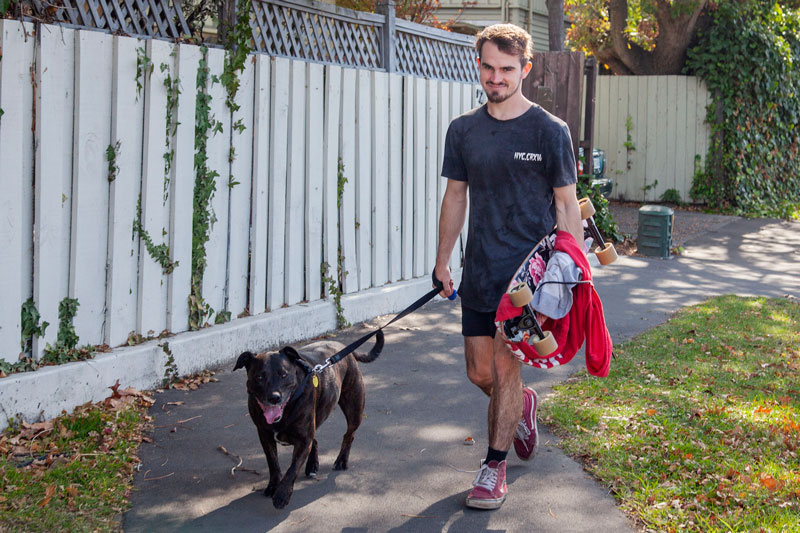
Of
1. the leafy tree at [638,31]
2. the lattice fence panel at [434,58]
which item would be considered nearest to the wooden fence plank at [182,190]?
the lattice fence panel at [434,58]

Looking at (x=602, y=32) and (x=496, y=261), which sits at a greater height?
(x=602, y=32)

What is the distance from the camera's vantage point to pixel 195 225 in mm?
6344

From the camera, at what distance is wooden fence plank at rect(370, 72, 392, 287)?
8.25 meters

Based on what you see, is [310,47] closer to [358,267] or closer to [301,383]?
[358,267]

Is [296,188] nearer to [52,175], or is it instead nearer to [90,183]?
[90,183]

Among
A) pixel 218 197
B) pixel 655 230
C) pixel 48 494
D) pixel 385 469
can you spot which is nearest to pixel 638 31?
pixel 655 230

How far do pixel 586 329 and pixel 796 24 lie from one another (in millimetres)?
16283

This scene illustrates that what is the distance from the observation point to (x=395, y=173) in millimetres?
8617

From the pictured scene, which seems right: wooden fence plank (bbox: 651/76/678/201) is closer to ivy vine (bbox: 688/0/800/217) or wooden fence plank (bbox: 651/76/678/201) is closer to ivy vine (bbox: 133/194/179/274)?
ivy vine (bbox: 688/0/800/217)

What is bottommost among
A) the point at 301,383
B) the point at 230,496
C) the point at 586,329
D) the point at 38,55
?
the point at 230,496

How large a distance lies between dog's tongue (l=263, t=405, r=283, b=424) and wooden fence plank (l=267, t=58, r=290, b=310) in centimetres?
312

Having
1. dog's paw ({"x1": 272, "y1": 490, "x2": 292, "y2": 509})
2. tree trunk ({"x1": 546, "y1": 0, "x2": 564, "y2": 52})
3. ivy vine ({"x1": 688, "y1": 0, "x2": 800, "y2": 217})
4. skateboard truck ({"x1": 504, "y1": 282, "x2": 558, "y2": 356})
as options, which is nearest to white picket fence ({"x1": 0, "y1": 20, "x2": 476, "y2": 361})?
dog's paw ({"x1": 272, "y1": 490, "x2": 292, "y2": 509})

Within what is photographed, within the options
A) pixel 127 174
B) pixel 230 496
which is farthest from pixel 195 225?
pixel 230 496

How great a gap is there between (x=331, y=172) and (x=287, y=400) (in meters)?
3.89
